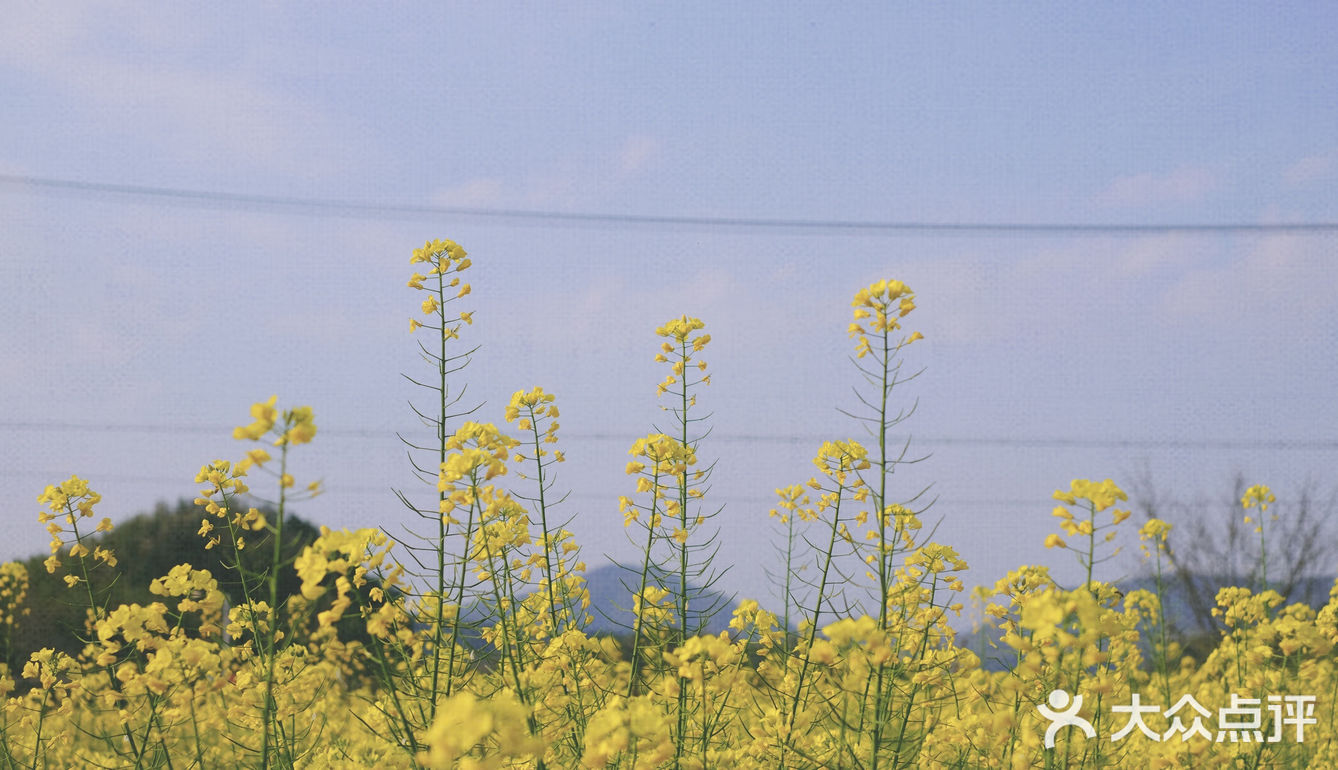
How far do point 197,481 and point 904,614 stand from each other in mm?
2338

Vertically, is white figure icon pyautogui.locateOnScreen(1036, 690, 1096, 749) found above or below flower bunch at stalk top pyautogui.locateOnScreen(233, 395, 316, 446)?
below

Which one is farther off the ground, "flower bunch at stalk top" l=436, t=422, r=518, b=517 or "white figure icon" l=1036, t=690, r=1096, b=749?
"flower bunch at stalk top" l=436, t=422, r=518, b=517

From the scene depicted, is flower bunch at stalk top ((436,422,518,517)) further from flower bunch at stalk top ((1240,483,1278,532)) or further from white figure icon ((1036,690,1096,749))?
flower bunch at stalk top ((1240,483,1278,532))

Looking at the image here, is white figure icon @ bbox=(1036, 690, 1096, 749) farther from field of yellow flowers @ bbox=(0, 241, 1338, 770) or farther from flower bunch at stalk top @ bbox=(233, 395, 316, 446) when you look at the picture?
flower bunch at stalk top @ bbox=(233, 395, 316, 446)

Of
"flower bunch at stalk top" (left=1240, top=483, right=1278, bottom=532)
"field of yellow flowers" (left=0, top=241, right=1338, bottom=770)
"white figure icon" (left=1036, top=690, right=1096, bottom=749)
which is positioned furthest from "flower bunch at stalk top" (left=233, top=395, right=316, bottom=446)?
"flower bunch at stalk top" (left=1240, top=483, right=1278, bottom=532)

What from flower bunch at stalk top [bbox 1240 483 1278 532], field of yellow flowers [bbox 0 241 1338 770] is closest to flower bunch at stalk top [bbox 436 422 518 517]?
field of yellow flowers [bbox 0 241 1338 770]

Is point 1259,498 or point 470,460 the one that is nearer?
point 470,460

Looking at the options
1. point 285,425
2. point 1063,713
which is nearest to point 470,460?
point 285,425

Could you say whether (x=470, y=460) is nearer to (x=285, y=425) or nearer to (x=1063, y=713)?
(x=285, y=425)

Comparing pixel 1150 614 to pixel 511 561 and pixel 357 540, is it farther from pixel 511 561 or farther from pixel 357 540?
pixel 357 540

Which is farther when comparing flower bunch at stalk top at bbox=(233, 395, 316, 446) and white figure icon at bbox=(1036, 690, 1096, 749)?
white figure icon at bbox=(1036, 690, 1096, 749)

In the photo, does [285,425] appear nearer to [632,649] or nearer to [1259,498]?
[632,649]

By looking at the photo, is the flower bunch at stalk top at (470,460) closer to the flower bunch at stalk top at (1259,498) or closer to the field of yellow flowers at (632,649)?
the field of yellow flowers at (632,649)

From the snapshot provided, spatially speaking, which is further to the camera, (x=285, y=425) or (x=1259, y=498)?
(x=1259, y=498)
